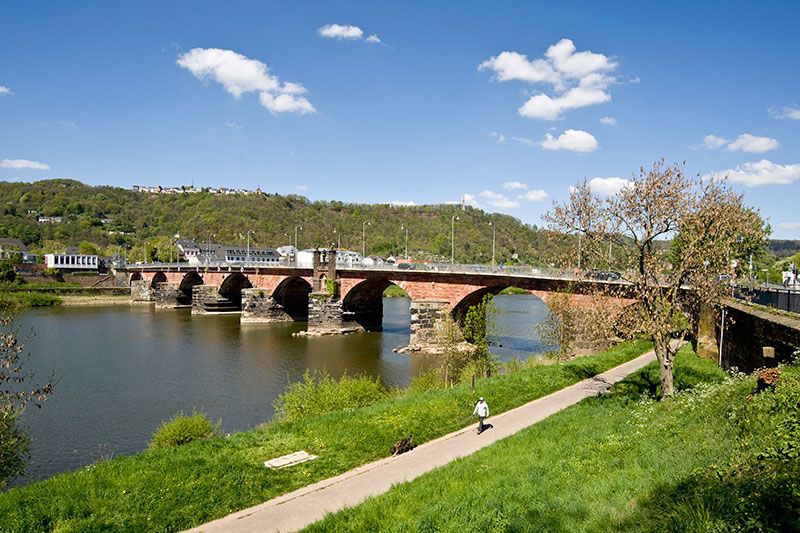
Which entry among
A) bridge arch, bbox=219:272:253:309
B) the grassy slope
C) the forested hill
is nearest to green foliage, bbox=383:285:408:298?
the forested hill

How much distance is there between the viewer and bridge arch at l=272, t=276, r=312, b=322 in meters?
62.1

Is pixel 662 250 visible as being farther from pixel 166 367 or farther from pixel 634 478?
pixel 166 367

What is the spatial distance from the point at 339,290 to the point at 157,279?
154ft

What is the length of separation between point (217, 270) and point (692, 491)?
234 feet

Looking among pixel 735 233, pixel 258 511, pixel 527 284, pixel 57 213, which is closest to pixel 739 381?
pixel 735 233

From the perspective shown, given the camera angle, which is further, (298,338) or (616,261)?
(298,338)

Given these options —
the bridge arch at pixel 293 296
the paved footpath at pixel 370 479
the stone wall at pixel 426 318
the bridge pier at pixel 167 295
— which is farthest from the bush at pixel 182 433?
the bridge pier at pixel 167 295

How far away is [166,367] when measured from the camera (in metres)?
34.6

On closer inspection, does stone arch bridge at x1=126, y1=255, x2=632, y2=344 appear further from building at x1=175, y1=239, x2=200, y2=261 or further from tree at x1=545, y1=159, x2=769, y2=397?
building at x1=175, y1=239, x2=200, y2=261

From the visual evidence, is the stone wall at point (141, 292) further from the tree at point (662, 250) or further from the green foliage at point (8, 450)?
the tree at point (662, 250)

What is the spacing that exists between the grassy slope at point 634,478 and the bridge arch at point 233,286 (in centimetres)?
6183

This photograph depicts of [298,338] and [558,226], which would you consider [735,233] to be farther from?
Answer: [298,338]

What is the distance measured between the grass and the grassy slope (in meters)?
2.46

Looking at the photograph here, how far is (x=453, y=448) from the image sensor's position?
1351 cm
